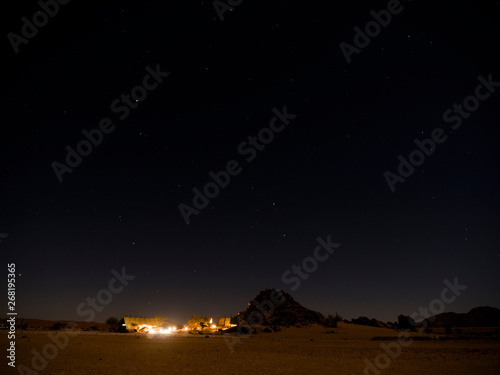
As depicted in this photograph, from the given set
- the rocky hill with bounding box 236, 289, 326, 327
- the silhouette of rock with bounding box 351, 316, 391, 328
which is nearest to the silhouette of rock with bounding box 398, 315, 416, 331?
the silhouette of rock with bounding box 351, 316, 391, 328

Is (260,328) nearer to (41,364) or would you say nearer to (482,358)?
(482,358)

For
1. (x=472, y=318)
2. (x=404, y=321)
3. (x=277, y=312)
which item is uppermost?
(x=277, y=312)

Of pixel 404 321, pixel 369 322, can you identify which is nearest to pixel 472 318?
pixel 404 321

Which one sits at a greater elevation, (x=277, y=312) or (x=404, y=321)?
(x=277, y=312)

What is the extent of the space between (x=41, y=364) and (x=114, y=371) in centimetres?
351

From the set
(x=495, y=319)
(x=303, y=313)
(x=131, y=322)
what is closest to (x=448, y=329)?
(x=303, y=313)

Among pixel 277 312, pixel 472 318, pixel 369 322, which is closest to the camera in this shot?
pixel 277 312

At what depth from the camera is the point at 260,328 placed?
4056cm

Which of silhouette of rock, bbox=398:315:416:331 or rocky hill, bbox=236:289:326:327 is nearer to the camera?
rocky hill, bbox=236:289:326:327

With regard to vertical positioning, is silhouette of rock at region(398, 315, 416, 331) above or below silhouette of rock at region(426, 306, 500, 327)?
above

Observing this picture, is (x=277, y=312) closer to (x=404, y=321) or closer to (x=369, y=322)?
(x=369, y=322)

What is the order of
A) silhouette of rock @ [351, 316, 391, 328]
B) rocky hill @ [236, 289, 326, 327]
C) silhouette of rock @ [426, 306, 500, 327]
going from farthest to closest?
silhouette of rock @ [426, 306, 500, 327] → silhouette of rock @ [351, 316, 391, 328] → rocky hill @ [236, 289, 326, 327]

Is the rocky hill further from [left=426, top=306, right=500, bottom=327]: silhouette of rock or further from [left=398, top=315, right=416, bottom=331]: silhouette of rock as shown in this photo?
[left=426, top=306, right=500, bottom=327]: silhouette of rock

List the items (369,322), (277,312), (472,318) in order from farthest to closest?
1. (472,318)
2. (369,322)
3. (277,312)
